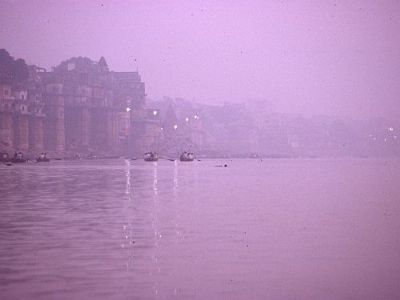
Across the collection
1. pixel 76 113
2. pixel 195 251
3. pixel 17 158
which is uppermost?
pixel 76 113

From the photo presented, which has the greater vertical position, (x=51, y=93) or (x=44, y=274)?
(x=51, y=93)

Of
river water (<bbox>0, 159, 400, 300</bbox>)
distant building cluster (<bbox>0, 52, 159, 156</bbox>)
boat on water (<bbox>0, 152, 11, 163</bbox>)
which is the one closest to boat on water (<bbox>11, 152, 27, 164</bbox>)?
boat on water (<bbox>0, 152, 11, 163</bbox>)

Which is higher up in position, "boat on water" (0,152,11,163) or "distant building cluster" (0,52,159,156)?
"distant building cluster" (0,52,159,156)

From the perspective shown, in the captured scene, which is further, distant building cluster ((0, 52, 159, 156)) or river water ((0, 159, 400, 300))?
distant building cluster ((0, 52, 159, 156))

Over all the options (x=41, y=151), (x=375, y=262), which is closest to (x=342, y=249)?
(x=375, y=262)

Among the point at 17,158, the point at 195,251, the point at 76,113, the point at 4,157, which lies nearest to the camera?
the point at 195,251

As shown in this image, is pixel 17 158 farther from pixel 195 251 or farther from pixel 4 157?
pixel 195 251

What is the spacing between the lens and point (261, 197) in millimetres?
38062

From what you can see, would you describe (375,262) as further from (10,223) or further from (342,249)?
(10,223)

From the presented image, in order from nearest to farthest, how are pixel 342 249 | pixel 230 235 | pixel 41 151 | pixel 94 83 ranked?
pixel 342 249 < pixel 230 235 < pixel 41 151 < pixel 94 83

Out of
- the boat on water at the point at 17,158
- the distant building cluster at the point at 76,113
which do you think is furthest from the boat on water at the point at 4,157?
the distant building cluster at the point at 76,113

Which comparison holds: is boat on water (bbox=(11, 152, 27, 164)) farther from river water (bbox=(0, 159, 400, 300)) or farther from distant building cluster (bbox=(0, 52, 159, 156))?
river water (bbox=(0, 159, 400, 300))

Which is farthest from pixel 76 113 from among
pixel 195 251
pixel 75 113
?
pixel 195 251

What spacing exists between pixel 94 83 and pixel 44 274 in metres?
134
